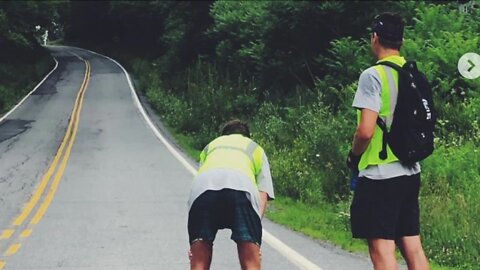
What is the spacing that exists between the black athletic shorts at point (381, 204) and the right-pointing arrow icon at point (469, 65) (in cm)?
1074

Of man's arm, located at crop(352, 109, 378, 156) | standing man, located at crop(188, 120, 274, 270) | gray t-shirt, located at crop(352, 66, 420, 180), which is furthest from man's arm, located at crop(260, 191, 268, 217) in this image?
man's arm, located at crop(352, 109, 378, 156)

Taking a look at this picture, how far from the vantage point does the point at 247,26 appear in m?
26.4

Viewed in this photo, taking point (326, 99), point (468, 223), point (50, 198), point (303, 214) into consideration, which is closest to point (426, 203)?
point (468, 223)

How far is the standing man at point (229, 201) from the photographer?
5.04 metres

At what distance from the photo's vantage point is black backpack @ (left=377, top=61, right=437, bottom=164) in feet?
15.6

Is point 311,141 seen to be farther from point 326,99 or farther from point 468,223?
point 468,223

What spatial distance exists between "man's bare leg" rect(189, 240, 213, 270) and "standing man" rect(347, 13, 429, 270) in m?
1.10

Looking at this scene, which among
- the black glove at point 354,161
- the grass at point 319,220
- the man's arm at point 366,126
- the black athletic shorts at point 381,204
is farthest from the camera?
the grass at point 319,220

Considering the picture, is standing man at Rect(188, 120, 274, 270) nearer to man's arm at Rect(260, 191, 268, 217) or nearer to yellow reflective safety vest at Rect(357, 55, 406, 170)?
man's arm at Rect(260, 191, 268, 217)

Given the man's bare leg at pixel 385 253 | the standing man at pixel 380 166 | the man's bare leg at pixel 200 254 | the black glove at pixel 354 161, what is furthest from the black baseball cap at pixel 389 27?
the man's bare leg at pixel 200 254

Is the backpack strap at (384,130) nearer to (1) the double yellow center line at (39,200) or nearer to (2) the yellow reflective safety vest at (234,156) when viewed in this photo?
(2) the yellow reflective safety vest at (234,156)

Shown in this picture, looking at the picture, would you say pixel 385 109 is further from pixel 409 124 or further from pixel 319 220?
pixel 319 220

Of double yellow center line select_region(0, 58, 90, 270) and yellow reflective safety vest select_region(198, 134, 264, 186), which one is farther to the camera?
double yellow center line select_region(0, 58, 90, 270)

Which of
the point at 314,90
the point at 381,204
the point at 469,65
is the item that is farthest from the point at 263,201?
the point at 314,90
